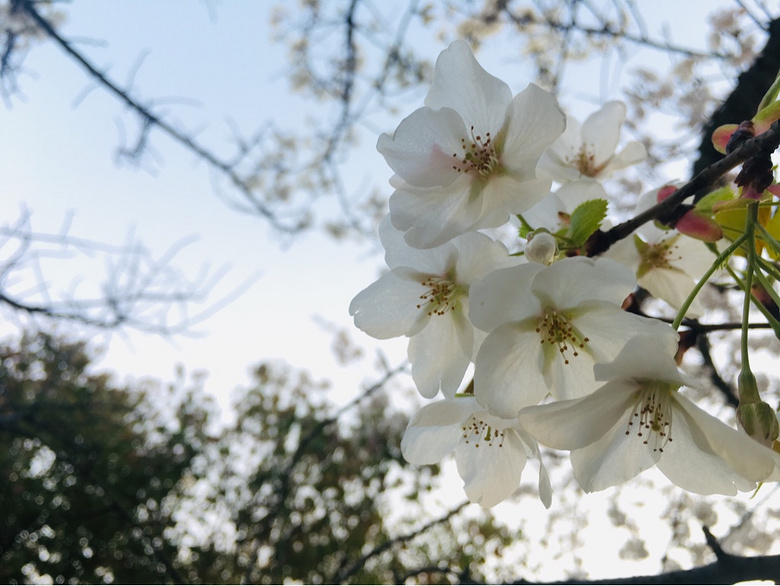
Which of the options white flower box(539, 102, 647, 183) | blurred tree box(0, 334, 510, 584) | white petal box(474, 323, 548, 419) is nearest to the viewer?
white petal box(474, 323, 548, 419)

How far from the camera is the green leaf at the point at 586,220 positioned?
1.62ft

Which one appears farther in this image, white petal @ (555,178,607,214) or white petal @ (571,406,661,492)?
white petal @ (555,178,607,214)

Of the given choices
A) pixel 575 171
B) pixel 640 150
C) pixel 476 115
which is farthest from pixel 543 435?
pixel 640 150

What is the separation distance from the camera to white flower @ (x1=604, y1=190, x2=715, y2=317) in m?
0.64

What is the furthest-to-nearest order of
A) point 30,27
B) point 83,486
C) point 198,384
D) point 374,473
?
point 198,384, point 374,473, point 83,486, point 30,27

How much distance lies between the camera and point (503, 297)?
44 centimetres

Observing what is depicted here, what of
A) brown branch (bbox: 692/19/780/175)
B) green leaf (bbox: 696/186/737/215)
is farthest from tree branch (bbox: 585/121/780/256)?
brown branch (bbox: 692/19/780/175)

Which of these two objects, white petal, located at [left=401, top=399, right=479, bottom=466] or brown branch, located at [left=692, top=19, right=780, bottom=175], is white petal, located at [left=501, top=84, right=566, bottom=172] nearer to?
white petal, located at [left=401, top=399, right=479, bottom=466]

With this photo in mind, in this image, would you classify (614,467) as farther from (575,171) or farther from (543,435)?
(575,171)

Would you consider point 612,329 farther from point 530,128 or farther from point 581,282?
point 530,128

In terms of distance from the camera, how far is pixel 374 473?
3184 millimetres

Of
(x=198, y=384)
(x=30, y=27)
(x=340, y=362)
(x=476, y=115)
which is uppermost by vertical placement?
(x=30, y=27)

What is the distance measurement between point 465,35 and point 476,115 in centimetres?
333

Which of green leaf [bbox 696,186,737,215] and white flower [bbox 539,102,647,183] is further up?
white flower [bbox 539,102,647,183]
